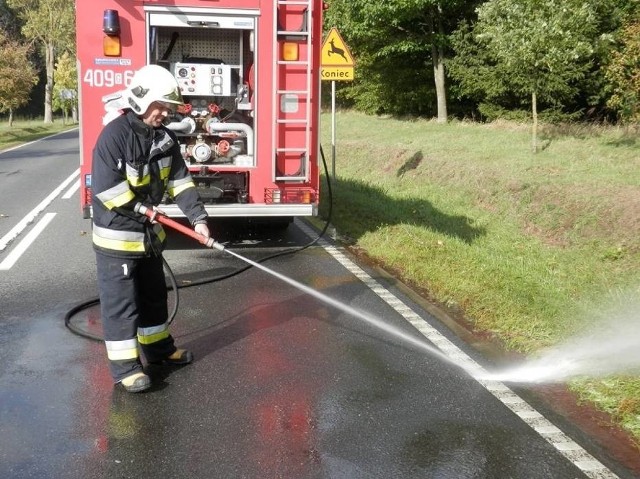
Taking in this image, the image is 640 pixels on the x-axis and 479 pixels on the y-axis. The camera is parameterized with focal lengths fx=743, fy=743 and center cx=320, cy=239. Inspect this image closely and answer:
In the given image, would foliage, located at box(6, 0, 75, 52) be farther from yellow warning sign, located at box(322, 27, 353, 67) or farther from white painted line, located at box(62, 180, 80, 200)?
yellow warning sign, located at box(322, 27, 353, 67)

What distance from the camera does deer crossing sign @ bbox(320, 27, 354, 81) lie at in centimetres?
1278

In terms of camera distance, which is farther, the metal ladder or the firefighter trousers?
the metal ladder

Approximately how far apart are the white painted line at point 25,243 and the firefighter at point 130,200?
3.59m

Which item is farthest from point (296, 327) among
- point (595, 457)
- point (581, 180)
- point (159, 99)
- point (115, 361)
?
point (581, 180)

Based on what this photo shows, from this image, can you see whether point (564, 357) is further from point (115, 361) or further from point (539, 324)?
point (115, 361)

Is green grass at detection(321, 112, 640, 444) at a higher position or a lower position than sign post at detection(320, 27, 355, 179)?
lower

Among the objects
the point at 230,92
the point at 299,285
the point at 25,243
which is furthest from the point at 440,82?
the point at 299,285

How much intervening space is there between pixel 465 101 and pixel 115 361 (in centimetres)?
2821

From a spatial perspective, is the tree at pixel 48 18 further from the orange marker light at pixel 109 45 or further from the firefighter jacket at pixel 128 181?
the firefighter jacket at pixel 128 181

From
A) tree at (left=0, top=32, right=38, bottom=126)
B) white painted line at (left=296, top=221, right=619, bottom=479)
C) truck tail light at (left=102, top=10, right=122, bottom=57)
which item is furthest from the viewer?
tree at (left=0, top=32, right=38, bottom=126)

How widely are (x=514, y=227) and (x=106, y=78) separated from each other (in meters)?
5.77

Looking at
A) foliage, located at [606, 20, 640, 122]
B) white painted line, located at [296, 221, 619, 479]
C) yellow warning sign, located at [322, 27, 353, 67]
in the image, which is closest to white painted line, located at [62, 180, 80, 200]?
yellow warning sign, located at [322, 27, 353, 67]

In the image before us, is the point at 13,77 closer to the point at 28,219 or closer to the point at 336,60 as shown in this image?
the point at 336,60

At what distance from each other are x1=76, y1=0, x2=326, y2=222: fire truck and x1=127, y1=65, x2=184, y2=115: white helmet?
3.28 metres
